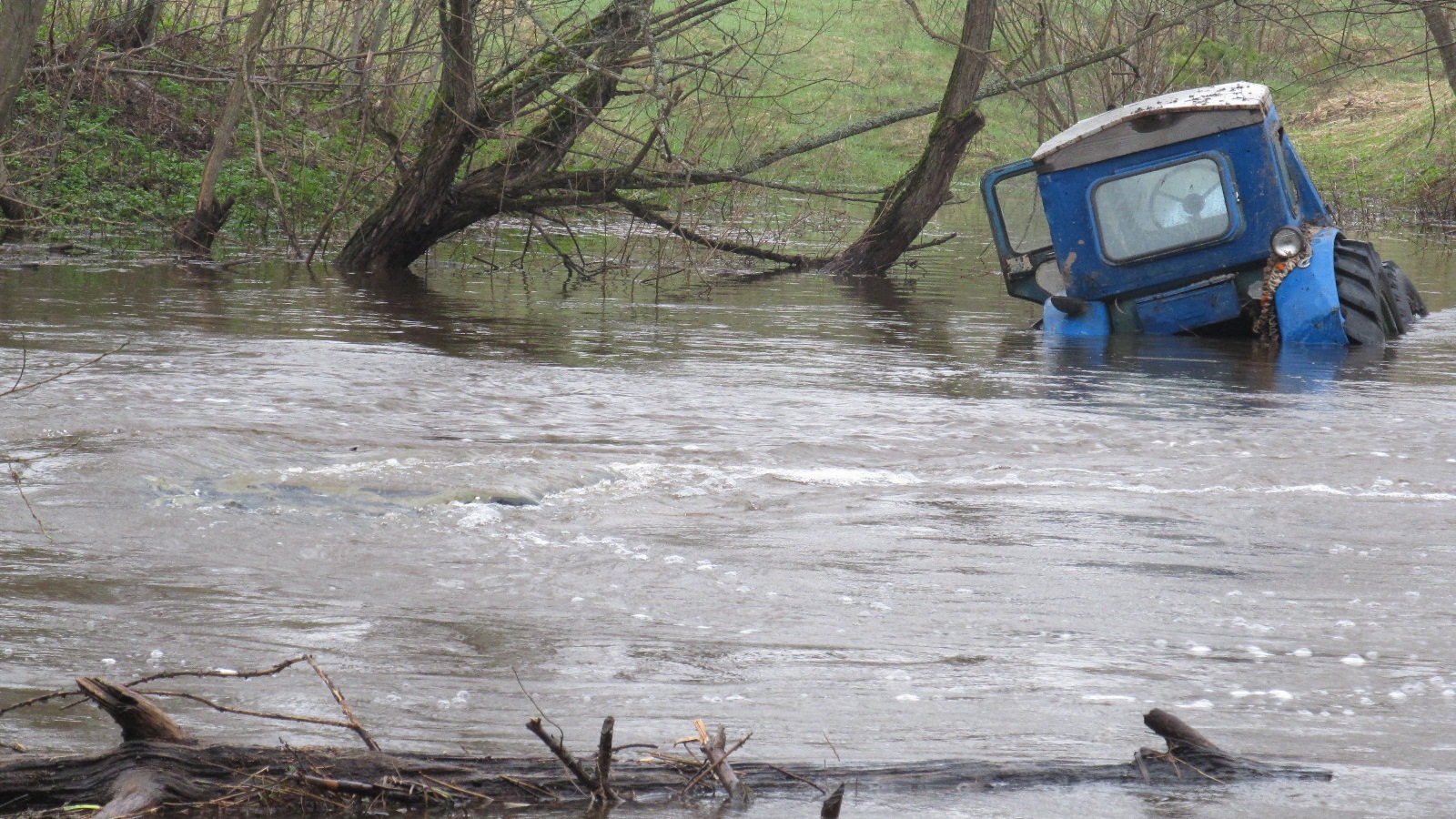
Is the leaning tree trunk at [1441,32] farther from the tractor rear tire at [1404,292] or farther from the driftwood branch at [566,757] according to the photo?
the driftwood branch at [566,757]

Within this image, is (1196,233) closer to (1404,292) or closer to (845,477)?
(1404,292)

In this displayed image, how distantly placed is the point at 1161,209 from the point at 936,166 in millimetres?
5559

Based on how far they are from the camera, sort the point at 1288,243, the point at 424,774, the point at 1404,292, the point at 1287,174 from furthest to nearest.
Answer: the point at 1404,292 < the point at 1287,174 < the point at 1288,243 < the point at 424,774

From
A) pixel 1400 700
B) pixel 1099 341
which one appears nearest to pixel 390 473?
pixel 1400 700

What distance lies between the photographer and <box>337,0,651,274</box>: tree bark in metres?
12.8

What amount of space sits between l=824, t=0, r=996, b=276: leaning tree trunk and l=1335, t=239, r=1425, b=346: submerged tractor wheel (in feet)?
16.1

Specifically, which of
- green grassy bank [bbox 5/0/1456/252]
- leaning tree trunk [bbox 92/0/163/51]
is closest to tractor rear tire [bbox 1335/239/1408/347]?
green grassy bank [bbox 5/0/1456/252]

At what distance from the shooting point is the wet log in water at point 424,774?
287 cm

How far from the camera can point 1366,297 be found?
36.9 feet

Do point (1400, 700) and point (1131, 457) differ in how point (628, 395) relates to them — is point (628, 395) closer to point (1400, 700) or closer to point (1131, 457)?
→ point (1131, 457)

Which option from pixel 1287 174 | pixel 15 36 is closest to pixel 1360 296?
pixel 1287 174

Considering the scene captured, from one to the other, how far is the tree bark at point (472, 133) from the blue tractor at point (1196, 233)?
343cm

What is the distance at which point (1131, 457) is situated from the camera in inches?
283

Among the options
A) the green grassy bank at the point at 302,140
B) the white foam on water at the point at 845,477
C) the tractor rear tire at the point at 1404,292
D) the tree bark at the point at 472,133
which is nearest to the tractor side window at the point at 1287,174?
the tractor rear tire at the point at 1404,292
